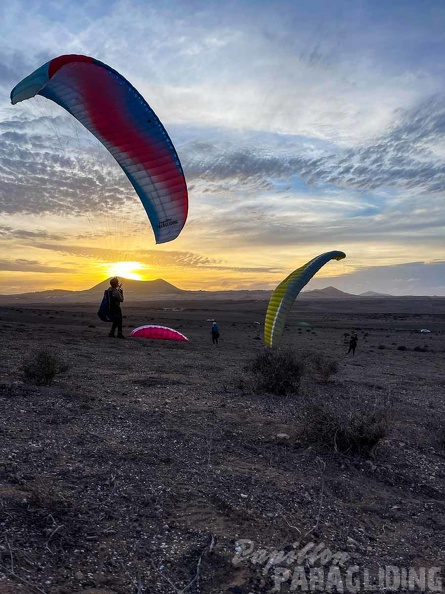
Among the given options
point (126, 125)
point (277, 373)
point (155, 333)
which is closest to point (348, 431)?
point (277, 373)

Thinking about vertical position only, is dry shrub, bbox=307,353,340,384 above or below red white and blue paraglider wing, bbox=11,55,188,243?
below

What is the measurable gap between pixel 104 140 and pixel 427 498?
9.66 m

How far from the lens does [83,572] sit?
3.85 metres

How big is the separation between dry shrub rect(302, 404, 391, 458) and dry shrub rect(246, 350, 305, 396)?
12.6 ft

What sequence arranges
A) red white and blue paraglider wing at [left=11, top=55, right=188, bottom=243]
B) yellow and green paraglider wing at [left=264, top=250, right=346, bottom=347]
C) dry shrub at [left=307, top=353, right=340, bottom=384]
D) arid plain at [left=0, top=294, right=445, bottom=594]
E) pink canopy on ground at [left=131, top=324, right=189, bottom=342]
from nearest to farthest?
arid plain at [left=0, top=294, right=445, bottom=594], red white and blue paraglider wing at [left=11, top=55, right=188, bottom=243], dry shrub at [left=307, top=353, right=340, bottom=384], yellow and green paraglider wing at [left=264, top=250, right=346, bottom=347], pink canopy on ground at [left=131, top=324, right=189, bottom=342]

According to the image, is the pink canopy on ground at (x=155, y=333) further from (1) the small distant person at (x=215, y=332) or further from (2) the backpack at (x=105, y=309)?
(2) the backpack at (x=105, y=309)

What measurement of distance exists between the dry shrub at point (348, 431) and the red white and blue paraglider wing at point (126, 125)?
5.65 m

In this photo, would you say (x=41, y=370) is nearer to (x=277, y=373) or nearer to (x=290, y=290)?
(x=277, y=373)

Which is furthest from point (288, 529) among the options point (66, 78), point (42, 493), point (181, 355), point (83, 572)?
point (181, 355)

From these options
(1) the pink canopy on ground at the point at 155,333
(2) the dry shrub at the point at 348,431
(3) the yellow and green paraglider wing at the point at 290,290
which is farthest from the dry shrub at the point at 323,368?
(1) the pink canopy on ground at the point at 155,333

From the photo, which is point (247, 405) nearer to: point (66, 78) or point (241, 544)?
point (241, 544)

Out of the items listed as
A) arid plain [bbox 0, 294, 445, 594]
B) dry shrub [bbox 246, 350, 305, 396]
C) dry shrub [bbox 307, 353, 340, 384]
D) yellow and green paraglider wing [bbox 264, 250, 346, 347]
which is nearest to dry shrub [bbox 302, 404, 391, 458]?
arid plain [bbox 0, 294, 445, 594]

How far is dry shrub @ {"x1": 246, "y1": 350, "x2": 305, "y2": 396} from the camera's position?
11.8m

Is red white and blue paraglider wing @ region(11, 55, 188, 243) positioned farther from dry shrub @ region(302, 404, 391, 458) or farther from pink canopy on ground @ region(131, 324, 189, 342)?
pink canopy on ground @ region(131, 324, 189, 342)
